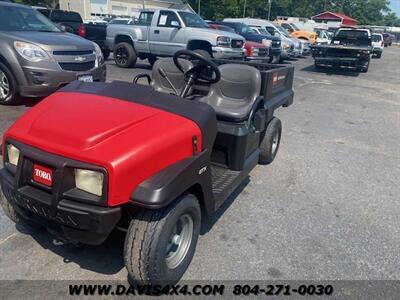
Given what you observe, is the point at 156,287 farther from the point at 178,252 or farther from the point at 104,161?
the point at 104,161

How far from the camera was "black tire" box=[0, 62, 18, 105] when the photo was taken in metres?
5.96

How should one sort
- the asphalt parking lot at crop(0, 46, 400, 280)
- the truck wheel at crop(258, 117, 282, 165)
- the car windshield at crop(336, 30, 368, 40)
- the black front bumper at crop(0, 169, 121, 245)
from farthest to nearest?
the car windshield at crop(336, 30, 368, 40) → the truck wheel at crop(258, 117, 282, 165) → the asphalt parking lot at crop(0, 46, 400, 280) → the black front bumper at crop(0, 169, 121, 245)

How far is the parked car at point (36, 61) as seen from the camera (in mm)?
5883

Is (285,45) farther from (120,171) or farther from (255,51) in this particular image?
(120,171)

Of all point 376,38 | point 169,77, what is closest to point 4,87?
point 169,77

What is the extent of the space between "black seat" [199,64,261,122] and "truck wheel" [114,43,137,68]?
8.80 m

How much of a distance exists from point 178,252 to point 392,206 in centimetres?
259

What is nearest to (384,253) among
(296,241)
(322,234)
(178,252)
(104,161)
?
(322,234)

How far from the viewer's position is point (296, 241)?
3143 mm

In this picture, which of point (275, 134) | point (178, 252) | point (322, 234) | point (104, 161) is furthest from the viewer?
point (275, 134)

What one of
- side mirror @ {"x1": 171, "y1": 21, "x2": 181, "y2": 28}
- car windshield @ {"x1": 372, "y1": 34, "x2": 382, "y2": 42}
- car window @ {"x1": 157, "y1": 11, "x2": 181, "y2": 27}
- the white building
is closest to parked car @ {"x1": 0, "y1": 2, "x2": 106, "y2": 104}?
side mirror @ {"x1": 171, "y1": 21, "x2": 181, "y2": 28}

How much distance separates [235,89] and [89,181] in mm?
2285

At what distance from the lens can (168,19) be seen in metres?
11.6

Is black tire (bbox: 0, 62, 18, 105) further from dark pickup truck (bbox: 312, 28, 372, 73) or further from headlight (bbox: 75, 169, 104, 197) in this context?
dark pickup truck (bbox: 312, 28, 372, 73)
